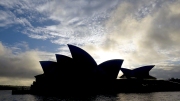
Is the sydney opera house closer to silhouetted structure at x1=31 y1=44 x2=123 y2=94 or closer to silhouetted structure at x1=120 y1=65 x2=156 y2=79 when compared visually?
silhouetted structure at x1=31 y1=44 x2=123 y2=94

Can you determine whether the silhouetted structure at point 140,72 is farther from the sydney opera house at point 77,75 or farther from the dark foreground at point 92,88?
the sydney opera house at point 77,75

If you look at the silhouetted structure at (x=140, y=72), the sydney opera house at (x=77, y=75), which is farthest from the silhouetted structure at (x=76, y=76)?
the silhouetted structure at (x=140, y=72)

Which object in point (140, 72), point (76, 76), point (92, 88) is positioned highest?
point (140, 72)

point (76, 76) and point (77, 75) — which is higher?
point (77, 75)

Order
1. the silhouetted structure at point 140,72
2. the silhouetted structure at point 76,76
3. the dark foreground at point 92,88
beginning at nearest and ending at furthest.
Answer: the silhouetted structure at point 76,76 → the dark foreground at point 92,88 → the silhouetted structure at point 140,72

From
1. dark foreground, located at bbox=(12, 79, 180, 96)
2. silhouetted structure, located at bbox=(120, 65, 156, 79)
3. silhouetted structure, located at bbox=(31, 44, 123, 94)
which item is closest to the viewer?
silhouetted structure, located at bbox=(31, 44, 123, 94)

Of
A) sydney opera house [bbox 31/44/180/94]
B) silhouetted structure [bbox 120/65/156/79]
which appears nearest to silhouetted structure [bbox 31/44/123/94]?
sydney opera house [bbox 31/44/180/94]

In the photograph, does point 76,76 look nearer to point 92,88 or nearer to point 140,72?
point 92,88

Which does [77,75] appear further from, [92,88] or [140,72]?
[140,72]

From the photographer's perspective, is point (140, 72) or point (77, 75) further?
point (140, 72)

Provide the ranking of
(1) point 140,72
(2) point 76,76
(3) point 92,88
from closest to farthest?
(2) point 76,76
(3) point 92,88
(1) point 140,72

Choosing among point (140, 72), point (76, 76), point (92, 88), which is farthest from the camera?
point (140, 72)

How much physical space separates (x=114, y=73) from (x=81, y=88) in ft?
32.9

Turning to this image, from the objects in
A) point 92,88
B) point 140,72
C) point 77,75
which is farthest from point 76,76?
point 140,72
